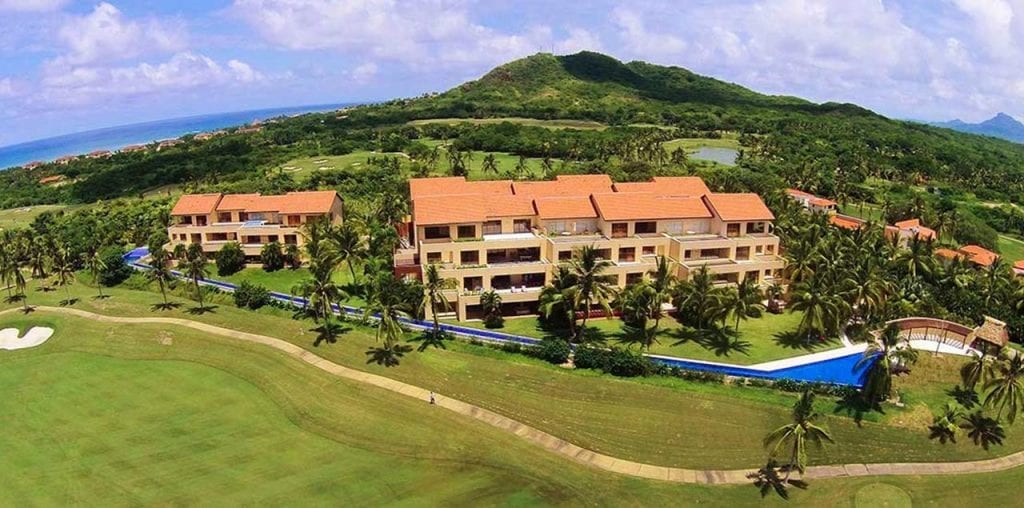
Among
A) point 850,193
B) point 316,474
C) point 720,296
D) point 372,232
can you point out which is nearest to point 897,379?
point 720,296

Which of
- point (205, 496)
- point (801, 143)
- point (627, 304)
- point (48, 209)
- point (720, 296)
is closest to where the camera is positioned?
point (205, 496)

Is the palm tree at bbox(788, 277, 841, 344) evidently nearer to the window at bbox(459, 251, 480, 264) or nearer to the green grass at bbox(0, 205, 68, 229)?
the window at bbox(459, 251, 480, 264)

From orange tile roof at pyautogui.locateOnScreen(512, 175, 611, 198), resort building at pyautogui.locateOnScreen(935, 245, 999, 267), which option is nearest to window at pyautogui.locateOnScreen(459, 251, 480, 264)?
orange tile roof at pyautogui.locateOnScreen(512, 175, 611, 198)

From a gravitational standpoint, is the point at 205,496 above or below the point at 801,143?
below

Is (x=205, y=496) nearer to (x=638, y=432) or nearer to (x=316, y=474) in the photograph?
(x=316, y=474)

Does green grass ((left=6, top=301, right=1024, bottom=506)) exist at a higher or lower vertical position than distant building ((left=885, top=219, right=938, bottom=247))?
lower

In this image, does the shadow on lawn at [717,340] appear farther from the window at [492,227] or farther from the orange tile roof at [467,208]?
the window at [492,227]

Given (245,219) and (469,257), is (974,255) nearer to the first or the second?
(469,257)
